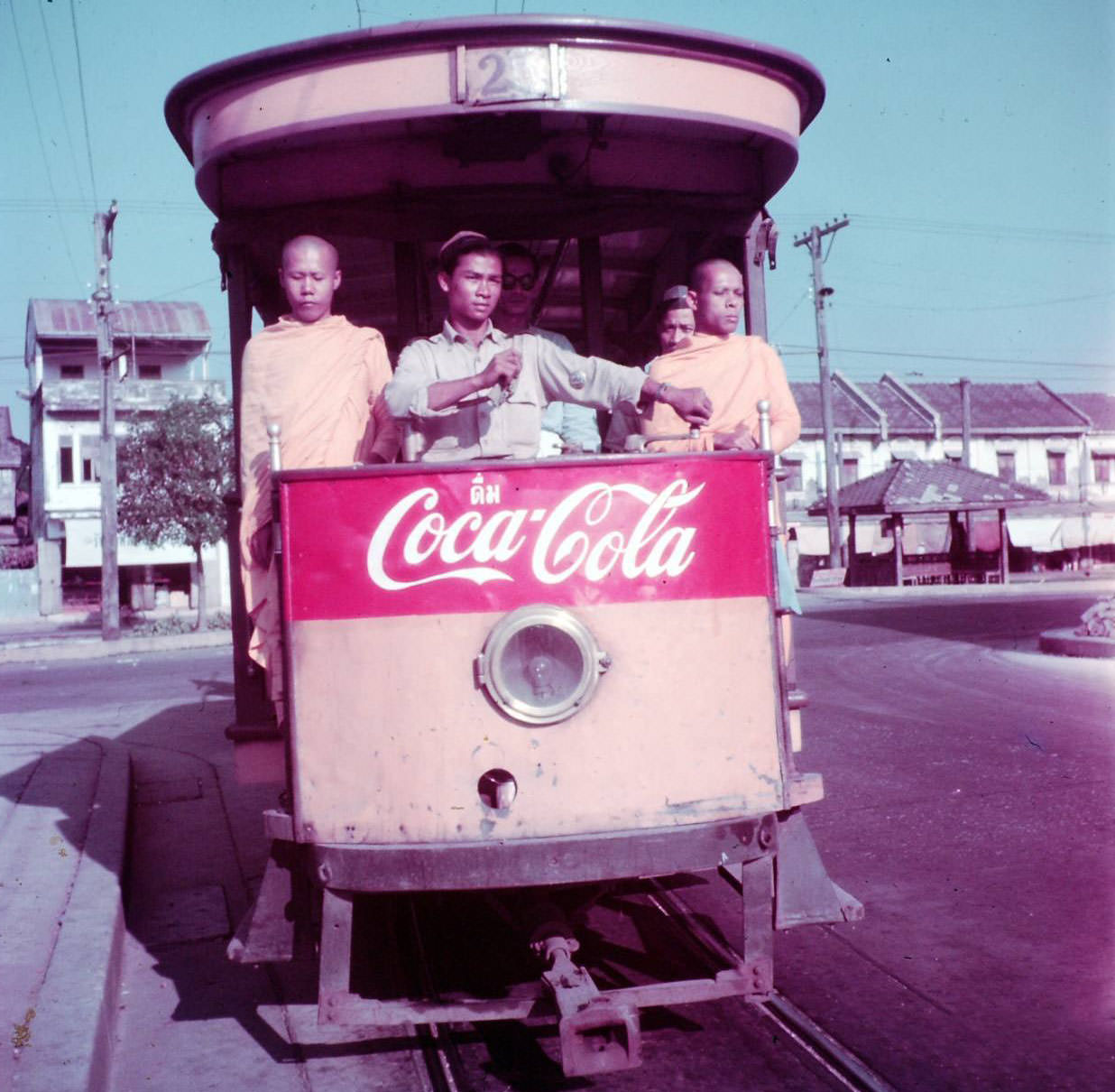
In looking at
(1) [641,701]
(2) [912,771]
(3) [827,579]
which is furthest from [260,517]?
(3) [827,579]

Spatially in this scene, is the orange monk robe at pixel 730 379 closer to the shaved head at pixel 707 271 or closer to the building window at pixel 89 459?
the shaved head at pixel 707 271

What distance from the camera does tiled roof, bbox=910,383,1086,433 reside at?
51594 mm

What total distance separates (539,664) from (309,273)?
5.37 feet

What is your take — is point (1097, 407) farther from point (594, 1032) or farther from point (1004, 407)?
point (594, 1032)

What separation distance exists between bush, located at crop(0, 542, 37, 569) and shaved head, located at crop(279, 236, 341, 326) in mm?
43969

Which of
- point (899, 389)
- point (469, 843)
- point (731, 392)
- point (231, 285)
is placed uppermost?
point (899, 389)

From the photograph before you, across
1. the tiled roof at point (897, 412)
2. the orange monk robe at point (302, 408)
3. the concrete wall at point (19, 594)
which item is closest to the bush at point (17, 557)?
the concrete wall at point (19, 594)

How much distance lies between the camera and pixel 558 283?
6312mm

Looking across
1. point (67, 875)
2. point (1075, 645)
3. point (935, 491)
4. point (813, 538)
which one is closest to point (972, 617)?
point (1075, 645)

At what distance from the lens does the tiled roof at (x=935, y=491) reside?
35.3 meters

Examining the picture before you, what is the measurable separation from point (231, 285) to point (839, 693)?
28.6 feet

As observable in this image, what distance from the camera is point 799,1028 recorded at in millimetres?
3838

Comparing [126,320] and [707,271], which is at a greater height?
Answer: [126,320]

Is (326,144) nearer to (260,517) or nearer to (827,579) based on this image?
(260,517)
